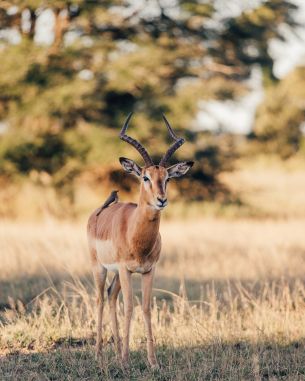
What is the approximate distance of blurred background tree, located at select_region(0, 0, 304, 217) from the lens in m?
20.6

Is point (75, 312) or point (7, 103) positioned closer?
point (75, 312)

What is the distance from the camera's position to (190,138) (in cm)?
2239

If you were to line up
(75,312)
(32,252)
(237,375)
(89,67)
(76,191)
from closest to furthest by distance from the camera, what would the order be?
(237,375)
(75,312)
(32,252)
(89,67)
(76,191)

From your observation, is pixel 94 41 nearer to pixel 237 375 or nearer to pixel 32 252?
pixel 32 252

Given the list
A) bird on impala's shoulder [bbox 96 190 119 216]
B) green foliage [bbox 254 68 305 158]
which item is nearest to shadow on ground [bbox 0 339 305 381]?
bird on impala's shoulder [bbox 96 190 119 216]

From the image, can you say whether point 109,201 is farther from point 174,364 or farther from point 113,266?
point 174,364

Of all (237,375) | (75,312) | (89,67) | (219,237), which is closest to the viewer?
(237,375)

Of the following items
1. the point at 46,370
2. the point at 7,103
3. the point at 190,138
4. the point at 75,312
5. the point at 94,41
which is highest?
the point at 46,370

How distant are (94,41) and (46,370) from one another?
16353 mm

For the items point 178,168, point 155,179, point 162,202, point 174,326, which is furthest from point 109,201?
point 162,202

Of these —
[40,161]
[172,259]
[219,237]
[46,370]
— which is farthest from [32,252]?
[40,161]

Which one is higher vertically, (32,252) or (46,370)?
(46,370)

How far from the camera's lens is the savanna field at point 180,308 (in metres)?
6.15

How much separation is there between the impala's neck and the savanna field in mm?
982
